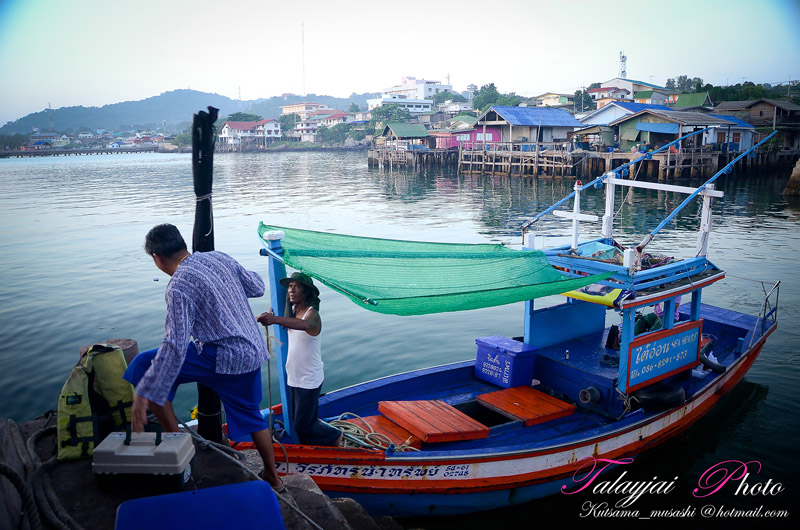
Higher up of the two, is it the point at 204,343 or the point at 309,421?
the point at 204,343

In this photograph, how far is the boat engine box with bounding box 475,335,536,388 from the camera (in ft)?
25.1

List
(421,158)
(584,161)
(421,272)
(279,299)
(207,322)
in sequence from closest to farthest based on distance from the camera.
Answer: (207,322) < (279,299) < (421,272) < (584,161) < (421,158)

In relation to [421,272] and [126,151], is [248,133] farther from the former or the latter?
[421,272]

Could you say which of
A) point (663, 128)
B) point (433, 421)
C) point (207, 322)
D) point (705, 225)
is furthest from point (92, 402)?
point (663, 128)

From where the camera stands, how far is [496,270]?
269 inches

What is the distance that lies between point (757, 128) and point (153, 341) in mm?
55373

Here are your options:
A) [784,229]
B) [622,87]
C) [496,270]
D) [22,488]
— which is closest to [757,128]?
[784,229]

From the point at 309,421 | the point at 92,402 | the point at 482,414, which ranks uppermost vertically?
the point at 92,402

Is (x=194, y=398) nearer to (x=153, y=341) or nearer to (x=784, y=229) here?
(x=153, y=341)

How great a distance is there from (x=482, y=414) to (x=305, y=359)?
3140 millimetres

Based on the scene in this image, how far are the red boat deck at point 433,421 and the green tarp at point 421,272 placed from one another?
64.3 inches

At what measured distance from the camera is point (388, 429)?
642cm

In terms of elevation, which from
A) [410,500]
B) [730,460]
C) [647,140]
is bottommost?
[730,460]

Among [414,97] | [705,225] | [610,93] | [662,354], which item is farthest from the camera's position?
[414,97]
